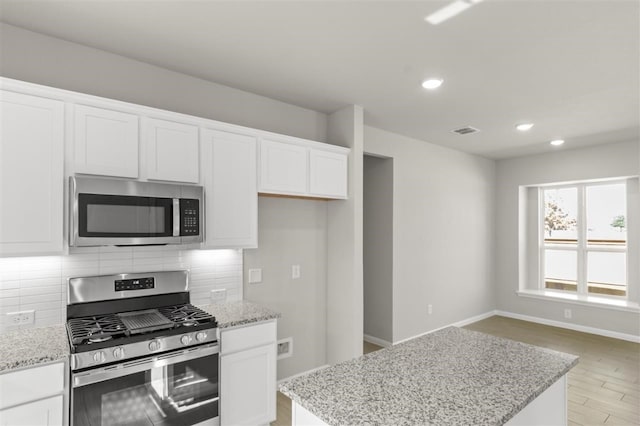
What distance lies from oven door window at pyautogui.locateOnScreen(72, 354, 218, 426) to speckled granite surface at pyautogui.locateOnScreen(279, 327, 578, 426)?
102 cm

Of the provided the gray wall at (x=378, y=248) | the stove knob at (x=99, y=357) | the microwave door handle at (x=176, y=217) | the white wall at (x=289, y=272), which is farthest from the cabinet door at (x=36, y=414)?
the gray wall at (x=378, y=248)

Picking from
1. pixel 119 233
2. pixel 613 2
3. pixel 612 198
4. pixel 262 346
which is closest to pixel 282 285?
pixel 262 346

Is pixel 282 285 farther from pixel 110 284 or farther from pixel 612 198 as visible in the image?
pixel 612 198

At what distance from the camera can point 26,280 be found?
7.00 feet

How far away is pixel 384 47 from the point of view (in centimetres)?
237

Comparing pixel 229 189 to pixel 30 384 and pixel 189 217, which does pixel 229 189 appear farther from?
pixel 30 384

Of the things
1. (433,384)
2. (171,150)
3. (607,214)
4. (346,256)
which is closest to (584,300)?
(607,214)

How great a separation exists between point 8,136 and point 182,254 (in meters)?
1.24

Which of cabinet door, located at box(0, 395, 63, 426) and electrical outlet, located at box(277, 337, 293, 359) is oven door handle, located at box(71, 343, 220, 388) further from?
electrical outlet, located at box(277, 337, 293, 359)

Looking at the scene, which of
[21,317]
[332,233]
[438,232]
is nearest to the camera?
[21,317]

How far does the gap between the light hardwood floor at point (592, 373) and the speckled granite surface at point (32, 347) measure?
1612 millimetres

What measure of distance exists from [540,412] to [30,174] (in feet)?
8.91

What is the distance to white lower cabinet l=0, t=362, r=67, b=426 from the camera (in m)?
1.66

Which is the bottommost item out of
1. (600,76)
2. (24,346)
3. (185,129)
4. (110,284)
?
(24,346)
